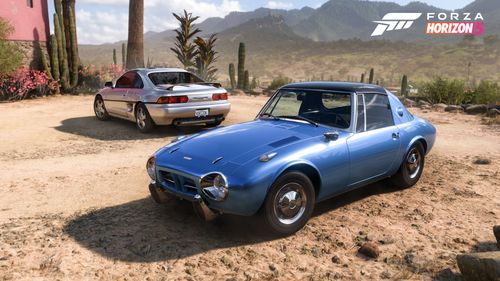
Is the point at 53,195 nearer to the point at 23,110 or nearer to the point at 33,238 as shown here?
the point at 33,238

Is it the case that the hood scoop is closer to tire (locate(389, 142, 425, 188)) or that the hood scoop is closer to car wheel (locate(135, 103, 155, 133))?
tire (locate(389, 142, 425, 188))

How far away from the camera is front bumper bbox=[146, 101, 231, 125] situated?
8.54 m

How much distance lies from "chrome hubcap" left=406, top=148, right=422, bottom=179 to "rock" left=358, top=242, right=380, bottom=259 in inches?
75.0

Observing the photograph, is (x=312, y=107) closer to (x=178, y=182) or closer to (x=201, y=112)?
(x=178, y=182)

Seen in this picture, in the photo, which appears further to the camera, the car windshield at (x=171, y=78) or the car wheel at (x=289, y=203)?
the car windshield at (x=171, y=78)

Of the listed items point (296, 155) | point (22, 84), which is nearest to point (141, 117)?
point (296, 155)

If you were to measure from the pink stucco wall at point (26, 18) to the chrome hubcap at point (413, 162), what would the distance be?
15.3 m

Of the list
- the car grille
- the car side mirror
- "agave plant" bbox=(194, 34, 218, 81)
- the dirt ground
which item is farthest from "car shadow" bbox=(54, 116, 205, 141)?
"agave plant" bbox=(194, 34, 218, 81)

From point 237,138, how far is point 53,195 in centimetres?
258

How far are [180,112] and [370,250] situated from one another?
567cm

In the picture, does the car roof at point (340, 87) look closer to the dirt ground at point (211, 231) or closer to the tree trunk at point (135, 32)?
the dirt ground at point (211, 231)

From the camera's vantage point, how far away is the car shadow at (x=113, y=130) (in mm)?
9125

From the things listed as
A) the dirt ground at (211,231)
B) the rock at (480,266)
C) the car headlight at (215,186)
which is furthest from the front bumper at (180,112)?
the rock at (480,266)

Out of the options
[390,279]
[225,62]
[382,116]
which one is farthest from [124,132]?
[225,62]
